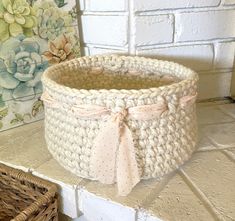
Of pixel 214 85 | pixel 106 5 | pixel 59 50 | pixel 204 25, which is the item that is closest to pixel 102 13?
pixel 106 5

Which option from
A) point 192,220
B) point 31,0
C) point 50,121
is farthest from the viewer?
point 31,0

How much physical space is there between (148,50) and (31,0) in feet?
→ 0.90

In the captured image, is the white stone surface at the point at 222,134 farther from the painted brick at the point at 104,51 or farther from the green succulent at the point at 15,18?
the green succulent at the point at 15,18

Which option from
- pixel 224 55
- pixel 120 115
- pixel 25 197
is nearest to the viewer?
pixel 120 115

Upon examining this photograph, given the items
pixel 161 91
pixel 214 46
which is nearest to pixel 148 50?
→ pixel 214 46

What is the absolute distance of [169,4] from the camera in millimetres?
716

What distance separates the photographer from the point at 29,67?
0.71 meters

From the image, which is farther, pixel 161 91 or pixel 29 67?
pixel 29 67

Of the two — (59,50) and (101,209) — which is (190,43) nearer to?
(59,50)

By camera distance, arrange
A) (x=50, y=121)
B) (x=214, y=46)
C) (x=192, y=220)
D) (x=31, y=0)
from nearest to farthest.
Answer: (x=192, y=220)
(x=50, y=121)
(x=31, y=0)
(x=214, y=46)

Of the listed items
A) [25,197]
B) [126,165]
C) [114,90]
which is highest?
[114,90]

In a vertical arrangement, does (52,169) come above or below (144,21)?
below

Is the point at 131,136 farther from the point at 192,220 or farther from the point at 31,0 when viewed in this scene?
the point at 31,0

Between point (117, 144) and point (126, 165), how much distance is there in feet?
0.11
